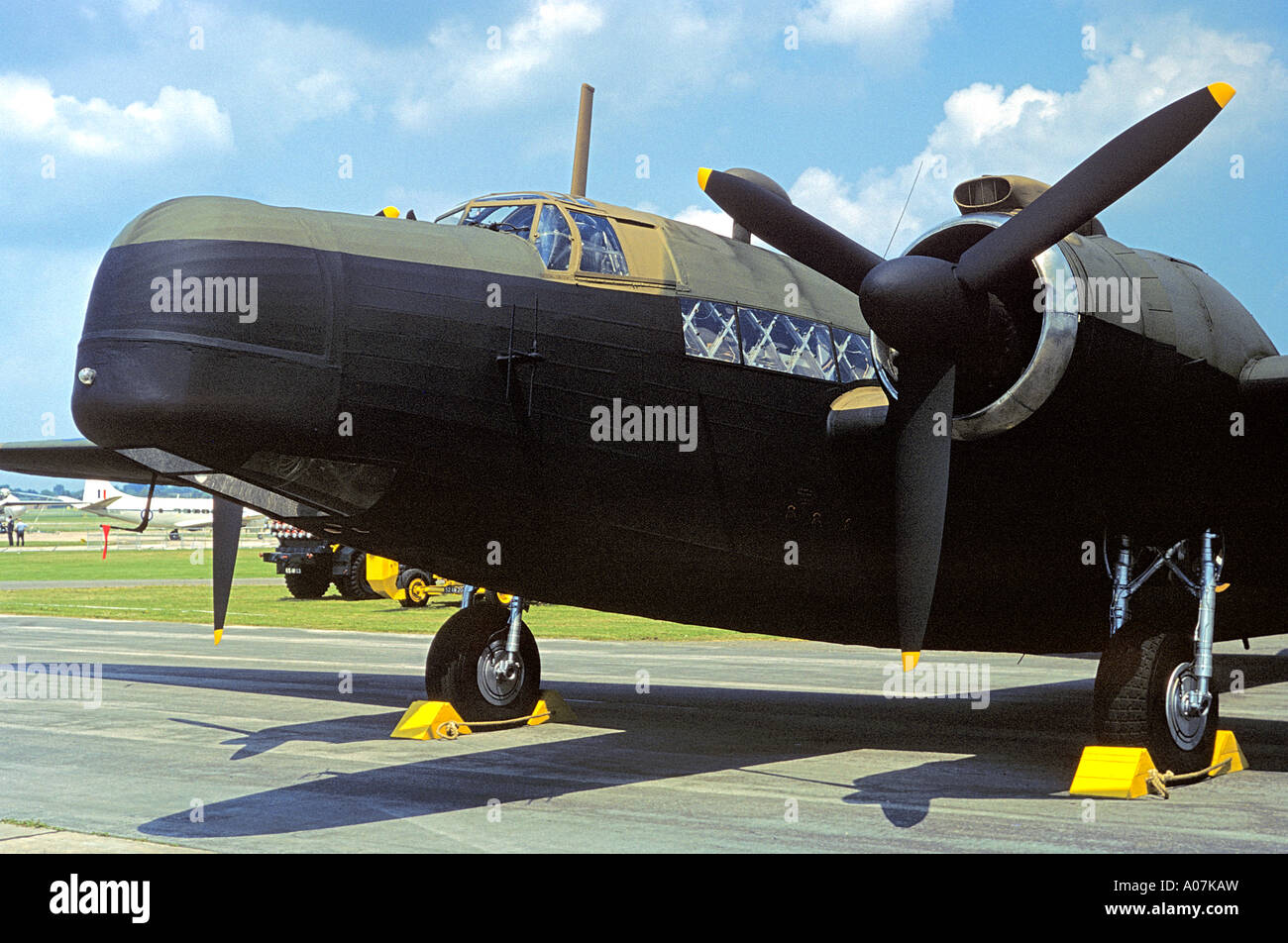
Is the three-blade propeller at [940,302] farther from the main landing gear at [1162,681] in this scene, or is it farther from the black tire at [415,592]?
the black tire at [415,592]

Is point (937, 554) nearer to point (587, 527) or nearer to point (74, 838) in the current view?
point (587, 527)

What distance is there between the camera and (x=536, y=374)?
946 cm

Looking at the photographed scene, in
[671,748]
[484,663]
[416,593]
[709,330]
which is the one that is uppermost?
[709,330]

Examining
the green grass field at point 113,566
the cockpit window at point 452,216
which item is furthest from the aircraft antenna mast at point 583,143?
the green grass field at point 113,566

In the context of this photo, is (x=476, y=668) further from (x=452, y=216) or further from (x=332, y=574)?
(x=332, y=574)

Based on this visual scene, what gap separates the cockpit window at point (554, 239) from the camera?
991 centimetres

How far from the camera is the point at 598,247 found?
10.1 m

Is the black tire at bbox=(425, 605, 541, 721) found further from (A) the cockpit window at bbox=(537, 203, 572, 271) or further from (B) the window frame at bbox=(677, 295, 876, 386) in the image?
(A) the cockpit window at bbox=(537, 203, 572, 271)

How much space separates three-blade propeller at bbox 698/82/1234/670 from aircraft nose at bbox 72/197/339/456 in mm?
4044

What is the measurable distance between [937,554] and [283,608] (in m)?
30.3

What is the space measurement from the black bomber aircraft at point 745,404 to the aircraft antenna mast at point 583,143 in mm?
4229

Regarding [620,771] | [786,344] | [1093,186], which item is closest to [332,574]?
[620,771]

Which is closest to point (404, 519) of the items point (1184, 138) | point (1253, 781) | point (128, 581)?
point (1184, 138)

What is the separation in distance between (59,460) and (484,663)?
7873 mm
